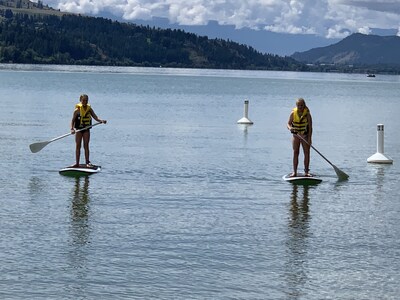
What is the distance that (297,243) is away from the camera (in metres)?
14.3

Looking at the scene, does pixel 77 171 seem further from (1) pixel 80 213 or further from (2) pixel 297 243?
(2) pixel 297 243

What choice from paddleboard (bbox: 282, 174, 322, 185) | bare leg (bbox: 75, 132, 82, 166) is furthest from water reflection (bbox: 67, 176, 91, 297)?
paddleboard (bbox: 282, 174, 322, 185)

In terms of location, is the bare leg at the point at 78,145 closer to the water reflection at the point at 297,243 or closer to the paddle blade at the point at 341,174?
the water reflection at the point at 297,243

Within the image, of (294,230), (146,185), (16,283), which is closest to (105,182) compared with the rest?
(146,185)

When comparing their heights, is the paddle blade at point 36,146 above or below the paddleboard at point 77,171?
above

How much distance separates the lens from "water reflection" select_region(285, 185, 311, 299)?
458 inches

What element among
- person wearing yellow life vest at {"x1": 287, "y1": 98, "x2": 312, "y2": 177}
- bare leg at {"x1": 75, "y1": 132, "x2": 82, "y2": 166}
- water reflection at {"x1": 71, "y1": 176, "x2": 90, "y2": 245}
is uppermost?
person wearing yellow life vest at {"x1": 287, "y1": 98, "x2": 312, "y2": 177}

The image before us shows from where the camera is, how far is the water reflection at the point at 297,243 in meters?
11.6

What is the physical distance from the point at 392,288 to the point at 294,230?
4.12 m

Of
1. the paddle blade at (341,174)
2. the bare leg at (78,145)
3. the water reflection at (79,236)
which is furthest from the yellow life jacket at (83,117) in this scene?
the paddle blade at (341,174)

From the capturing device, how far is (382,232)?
15.6 metres

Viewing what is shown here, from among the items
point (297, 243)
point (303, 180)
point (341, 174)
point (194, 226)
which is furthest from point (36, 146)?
point (297, 243)

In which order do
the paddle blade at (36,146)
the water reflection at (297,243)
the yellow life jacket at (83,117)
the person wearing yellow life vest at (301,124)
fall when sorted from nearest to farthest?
1. the water reflection at (297,243)
2. the person wearing yellow life vest at (301,124)
3. the yellow life jacket at (83,117)
4. the paddle blade at (36,146)

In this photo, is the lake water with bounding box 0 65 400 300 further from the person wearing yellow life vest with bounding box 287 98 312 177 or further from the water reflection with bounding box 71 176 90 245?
the person wearing yellow life vest with bounding box 287 98 312 177
